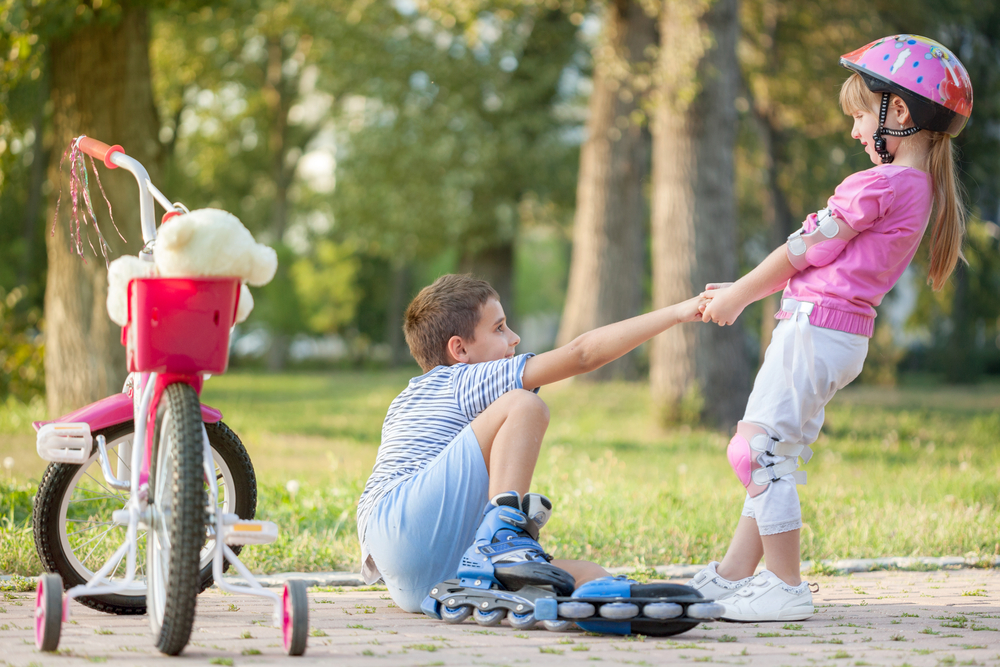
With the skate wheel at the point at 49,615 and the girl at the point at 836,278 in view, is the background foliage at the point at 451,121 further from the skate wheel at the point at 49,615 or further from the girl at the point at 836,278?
the girl at the point at 836,278

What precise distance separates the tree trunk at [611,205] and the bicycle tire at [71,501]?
1042 centimetres

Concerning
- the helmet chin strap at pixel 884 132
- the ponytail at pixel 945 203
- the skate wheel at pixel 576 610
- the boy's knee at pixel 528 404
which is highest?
the helmet chin strap at pixel 884 132

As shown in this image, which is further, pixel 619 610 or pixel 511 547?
pixel 511 547

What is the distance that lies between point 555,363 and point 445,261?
35479 millimetres

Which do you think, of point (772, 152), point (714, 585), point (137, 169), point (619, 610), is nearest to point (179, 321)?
point (137, 169)

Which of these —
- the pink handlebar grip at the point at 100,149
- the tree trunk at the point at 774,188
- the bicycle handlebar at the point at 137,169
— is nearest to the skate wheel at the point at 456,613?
the bicycle handlebar at the point at 137,169

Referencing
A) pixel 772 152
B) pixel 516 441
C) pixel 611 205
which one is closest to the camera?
pixel 516 441

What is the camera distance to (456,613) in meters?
2.92

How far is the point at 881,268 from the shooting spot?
3.14 m

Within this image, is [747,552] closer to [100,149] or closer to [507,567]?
[507,567]

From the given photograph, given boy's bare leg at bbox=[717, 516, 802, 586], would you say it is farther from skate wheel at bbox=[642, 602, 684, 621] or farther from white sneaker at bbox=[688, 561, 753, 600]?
skate wheel at bbox=[642, 602, 684, 621]

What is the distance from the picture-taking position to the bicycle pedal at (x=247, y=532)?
2543 mm

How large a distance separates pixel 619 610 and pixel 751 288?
1.16 meters

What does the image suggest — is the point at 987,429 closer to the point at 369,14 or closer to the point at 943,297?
the point at 943,297
